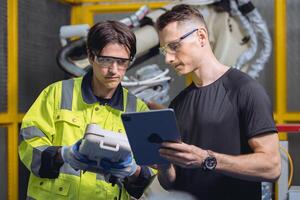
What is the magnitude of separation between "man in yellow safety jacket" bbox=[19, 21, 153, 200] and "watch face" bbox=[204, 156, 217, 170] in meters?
0.37

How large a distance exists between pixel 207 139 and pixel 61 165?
1.88ft

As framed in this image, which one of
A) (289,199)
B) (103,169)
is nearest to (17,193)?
(103,169)

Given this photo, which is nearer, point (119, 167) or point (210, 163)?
point (210, 163)

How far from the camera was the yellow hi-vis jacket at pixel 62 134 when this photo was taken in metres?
1.84

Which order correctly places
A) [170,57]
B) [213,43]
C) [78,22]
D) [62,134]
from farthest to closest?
[78,22], [213,43], [62,134], [170,57]

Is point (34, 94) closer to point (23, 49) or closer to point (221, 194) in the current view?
point (23, 49)

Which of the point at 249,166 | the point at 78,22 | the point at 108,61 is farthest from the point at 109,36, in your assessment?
the point at 78,22

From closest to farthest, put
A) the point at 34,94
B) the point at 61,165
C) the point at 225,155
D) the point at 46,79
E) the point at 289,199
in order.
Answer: the point at 225,155, the point at 61,165, the point at 289,199, the point at 34,94, the point at 46,79

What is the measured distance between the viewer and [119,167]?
5.68 feet

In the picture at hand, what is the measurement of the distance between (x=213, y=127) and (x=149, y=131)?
0.76 feet

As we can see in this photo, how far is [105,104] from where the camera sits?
1.94m

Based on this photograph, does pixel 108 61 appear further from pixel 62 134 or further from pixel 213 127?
pixel 213 127

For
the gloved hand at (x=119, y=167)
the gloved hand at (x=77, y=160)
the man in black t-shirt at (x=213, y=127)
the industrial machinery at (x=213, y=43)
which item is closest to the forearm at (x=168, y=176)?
the man in black t-shirt at (x=213, y=127)

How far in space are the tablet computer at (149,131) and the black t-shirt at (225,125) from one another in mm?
141
